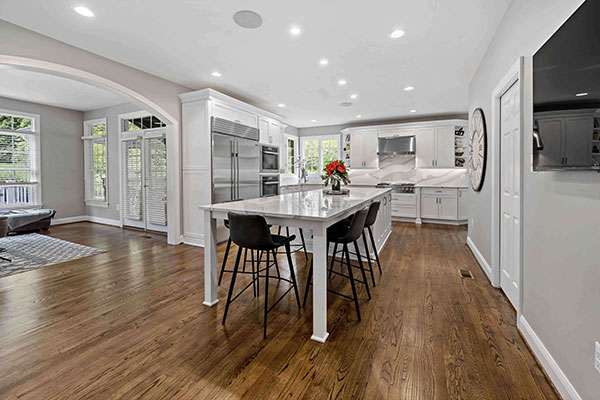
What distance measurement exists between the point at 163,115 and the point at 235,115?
1.18 metres

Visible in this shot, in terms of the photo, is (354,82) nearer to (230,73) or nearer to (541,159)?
(230,73)

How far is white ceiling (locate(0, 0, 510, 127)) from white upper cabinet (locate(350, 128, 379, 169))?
266 centimetres

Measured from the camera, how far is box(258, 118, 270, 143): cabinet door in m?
5.89

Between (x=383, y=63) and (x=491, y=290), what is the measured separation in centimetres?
302

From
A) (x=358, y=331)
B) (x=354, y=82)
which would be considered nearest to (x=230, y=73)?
(x=354, y=82)

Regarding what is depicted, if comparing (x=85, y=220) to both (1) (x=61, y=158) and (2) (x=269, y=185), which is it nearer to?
(1) (x=61, y=158)

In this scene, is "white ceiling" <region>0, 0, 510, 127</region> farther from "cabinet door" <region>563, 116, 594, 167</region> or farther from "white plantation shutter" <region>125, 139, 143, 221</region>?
"white plantation shutter" <region>125, 139, 143, 221</region>

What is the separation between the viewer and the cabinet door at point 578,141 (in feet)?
4.14

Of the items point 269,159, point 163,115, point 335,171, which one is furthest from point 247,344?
point 269,159

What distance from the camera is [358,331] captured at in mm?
2146

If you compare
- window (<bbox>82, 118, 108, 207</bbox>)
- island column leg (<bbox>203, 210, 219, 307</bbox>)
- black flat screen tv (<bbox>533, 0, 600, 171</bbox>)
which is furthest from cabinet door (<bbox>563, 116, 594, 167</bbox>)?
window (<bbox>82, 118, 108, 207</bbox>)

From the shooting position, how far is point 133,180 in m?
6.19

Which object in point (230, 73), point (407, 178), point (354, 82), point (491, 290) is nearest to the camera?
point (491, 290)

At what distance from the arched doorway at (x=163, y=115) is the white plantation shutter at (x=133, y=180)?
1655 millimetres
